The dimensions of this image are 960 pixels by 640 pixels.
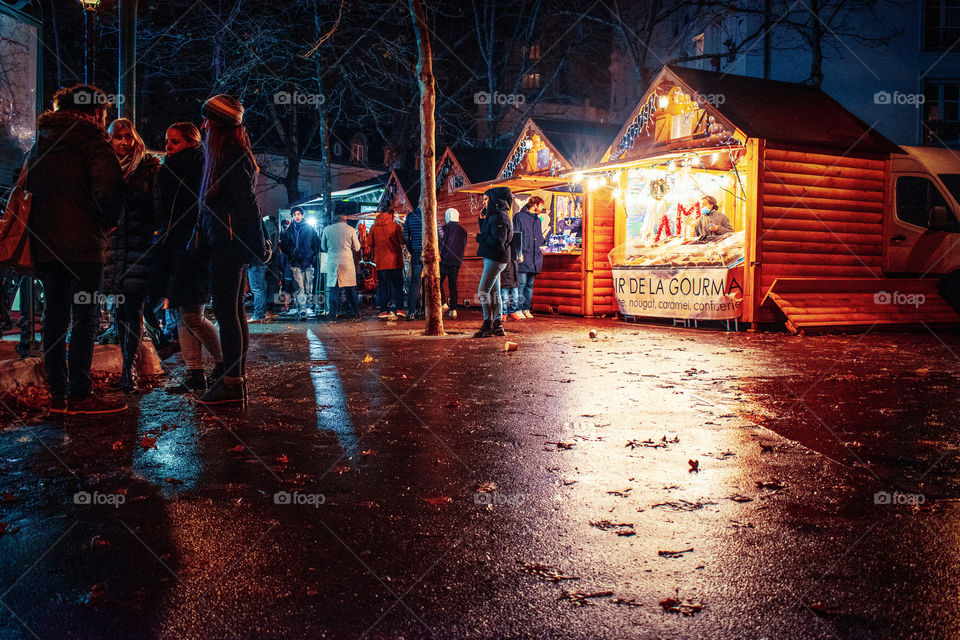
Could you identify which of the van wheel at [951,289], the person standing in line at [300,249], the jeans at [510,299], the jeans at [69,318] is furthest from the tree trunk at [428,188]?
the van wheel at [951,289]

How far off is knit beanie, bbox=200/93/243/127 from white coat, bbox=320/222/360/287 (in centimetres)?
1139

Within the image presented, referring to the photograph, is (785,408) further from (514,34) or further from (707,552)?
(514,34)

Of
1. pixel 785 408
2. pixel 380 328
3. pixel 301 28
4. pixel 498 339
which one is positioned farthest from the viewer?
→ pixel 301 28

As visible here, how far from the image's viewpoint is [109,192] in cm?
545

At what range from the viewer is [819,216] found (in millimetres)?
14250

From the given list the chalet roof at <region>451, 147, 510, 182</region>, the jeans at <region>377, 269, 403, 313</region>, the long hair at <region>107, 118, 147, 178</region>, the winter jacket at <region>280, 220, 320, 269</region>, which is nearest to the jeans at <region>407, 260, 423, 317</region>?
the jeans at <region>377, 269, 403, 313</region>

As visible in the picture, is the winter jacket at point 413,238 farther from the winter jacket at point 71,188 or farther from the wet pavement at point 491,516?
the winter jacket at point 71,188

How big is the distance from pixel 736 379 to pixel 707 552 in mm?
4950

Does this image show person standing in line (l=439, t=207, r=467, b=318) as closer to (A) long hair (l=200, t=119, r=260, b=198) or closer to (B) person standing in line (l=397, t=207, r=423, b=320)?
(B) person standing in line (l=397, t=207, r=423, b=320)

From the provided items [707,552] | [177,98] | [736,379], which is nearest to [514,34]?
[177,98]

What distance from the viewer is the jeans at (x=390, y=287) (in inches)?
720

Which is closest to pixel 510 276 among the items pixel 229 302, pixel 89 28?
pixel 89 28

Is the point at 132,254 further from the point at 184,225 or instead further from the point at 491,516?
the point at 491,516

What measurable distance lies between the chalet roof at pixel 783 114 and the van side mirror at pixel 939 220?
1.50 meters
